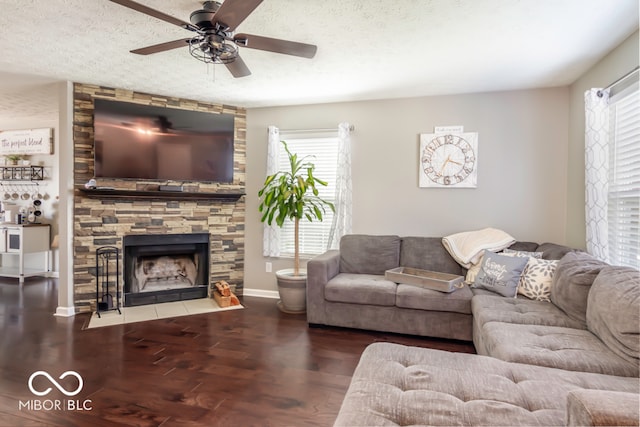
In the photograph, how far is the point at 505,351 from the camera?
176 centimetres

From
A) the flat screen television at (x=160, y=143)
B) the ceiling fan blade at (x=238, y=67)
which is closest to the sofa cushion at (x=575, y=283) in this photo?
the ceiling fan blade at (x=238, y=67)

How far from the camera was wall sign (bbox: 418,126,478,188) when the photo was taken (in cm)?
363

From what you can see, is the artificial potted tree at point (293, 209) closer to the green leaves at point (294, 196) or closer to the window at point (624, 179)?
the green leaves at point (294, 196)

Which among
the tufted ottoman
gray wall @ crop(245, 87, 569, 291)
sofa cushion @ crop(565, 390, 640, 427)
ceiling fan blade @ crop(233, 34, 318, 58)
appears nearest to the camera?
sofa cushion @ crop(565, 390, 640, 427)

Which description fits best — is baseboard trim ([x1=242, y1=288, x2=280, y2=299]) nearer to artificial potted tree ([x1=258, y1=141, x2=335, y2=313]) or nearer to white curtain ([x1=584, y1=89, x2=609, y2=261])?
artificial potted tree ([x1=258, y1=141, x2=335, y2=313])

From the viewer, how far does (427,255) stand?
3.50 metres

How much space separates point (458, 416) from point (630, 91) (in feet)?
8.54

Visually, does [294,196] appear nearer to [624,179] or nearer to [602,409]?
[624,179]

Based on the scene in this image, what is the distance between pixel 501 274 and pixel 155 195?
3521mm

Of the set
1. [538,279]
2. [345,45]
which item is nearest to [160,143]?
[345,45]

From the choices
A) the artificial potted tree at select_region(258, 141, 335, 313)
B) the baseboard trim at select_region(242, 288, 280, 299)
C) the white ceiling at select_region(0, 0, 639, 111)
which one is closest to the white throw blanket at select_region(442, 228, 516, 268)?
the artificial potted tree at select_region(258, 141, 335, 313)

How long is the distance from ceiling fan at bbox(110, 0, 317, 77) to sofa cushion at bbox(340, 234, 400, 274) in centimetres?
207

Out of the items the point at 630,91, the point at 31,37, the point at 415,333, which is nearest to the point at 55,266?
the point at 31,37

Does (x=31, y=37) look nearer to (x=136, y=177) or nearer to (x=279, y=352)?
(x=136, y=177)
